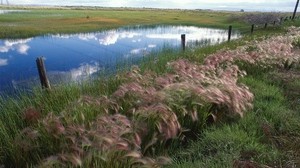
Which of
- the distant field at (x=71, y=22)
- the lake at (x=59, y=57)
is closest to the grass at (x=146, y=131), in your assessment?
the lake at (x=59, y=57)

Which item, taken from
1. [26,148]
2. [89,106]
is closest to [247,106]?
[89,106]

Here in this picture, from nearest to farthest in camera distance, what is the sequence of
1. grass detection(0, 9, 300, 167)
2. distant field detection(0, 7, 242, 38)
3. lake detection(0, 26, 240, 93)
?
1. grass detection(0, 9, 300, 167)
2. lake detection(0, 26, 240, 93)
3. distant field detection(0, 7, 242, 38)

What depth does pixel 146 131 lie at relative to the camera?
17.8 feet

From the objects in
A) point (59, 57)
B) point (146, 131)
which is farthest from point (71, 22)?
point (146, 131)

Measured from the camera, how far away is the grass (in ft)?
14.3

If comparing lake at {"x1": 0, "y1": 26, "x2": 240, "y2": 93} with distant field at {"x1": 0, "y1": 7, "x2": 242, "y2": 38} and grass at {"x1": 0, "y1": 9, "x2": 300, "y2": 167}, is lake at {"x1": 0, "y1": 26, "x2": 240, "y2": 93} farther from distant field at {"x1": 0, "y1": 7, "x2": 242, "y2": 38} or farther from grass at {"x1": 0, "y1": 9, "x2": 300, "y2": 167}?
distant field at {"x1": 0, "y1": 7, "x2": 242, "y2": 38}

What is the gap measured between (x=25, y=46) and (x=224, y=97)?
891 inches

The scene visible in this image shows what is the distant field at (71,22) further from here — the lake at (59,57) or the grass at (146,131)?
the grass at (146,131)

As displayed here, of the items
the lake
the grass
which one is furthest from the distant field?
the grass

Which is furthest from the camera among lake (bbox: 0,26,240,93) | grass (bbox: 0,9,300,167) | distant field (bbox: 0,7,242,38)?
distant field (bbox: 0,7,242,38)

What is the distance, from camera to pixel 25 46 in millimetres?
26078

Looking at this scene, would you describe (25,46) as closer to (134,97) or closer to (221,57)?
(221,57)

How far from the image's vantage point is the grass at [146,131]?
437cm

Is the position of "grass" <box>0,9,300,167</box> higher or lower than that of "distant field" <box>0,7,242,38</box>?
higher
